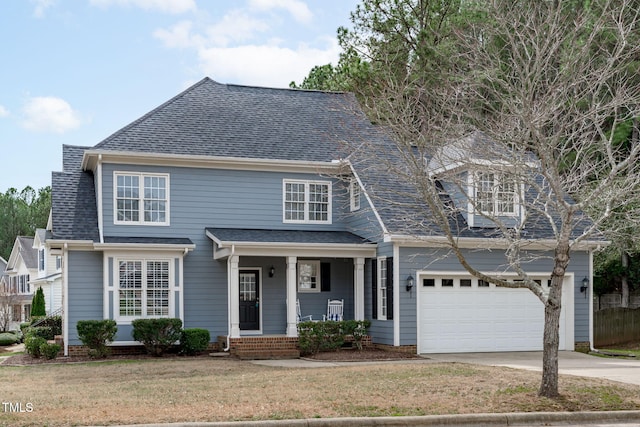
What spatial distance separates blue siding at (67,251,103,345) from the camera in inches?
884

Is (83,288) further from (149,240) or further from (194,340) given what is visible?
(194,340)

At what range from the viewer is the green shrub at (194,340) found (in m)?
22.2

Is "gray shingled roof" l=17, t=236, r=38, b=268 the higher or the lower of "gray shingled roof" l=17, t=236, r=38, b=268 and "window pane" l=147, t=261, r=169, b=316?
the higher

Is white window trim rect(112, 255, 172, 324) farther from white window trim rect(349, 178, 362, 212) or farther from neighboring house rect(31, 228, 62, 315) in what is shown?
neighboring house rect(31, 228, 62, 315)

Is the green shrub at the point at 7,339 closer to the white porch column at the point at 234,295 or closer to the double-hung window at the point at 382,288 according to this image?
the white porch column at the point at 234,295

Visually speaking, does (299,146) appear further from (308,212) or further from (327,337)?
(327,337)

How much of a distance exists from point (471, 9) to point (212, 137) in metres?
12.6

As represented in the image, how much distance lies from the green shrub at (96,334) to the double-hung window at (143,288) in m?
0.86

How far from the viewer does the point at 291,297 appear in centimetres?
2306

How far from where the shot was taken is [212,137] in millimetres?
24625

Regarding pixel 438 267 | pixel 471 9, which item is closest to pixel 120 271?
pixel 438 267

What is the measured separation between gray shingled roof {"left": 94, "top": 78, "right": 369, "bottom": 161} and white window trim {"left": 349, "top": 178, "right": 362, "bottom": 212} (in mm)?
1250

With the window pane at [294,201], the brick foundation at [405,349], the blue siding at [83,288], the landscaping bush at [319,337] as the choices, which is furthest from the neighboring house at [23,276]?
the brick foundation at [405,349]

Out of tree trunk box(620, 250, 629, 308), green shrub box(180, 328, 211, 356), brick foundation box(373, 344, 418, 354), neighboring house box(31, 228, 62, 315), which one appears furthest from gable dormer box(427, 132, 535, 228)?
neighboring house box(31, 228, 62, 315)
